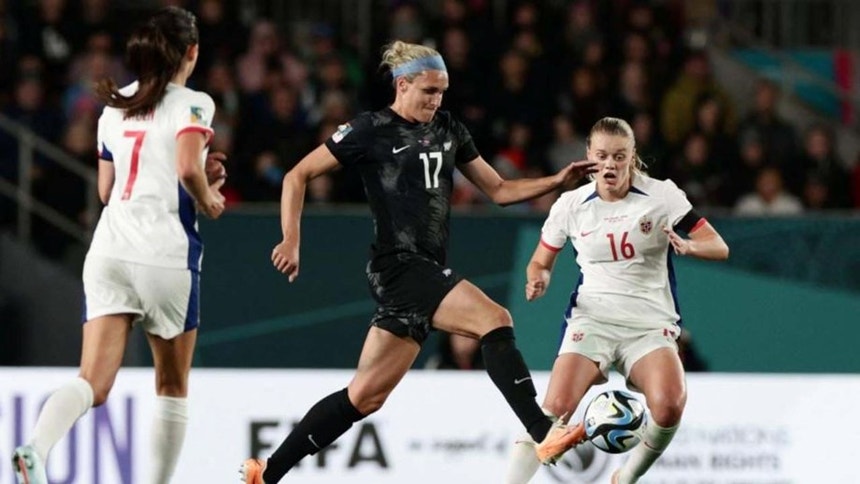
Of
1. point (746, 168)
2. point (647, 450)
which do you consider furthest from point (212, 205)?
point (746, 168)

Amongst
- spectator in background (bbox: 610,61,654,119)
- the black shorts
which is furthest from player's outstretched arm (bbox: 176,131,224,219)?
spectator in background (bbox: 610,61,654,119)

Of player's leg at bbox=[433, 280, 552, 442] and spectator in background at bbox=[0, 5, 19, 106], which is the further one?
spectator in background at bbox=[0, 5, 19, 106]

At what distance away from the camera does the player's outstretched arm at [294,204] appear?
7.01m

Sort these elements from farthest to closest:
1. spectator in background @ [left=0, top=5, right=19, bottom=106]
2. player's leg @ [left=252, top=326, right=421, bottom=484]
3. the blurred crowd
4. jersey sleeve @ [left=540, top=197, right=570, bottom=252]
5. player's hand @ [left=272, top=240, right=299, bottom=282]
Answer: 1. spectator in background @ [left=0, top=5, right=19, bottom=106]
2. the blurred crowd
3. jersey sleeve @ [left=540, top=197, right=570, bottom=252]
4. player's leg @ [left=252, top=326, right=421, bottom=484]
5. player's hand @ [left=272, top=240, right=299, bottom=282]

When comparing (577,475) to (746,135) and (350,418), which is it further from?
(746,135)

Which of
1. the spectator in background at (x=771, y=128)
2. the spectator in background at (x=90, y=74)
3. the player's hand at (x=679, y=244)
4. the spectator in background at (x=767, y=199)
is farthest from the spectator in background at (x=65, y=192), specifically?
the player's hand at (x=679, y=244)

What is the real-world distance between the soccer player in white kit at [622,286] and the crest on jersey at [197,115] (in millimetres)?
1607

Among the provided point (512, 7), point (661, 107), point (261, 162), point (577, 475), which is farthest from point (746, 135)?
point (577, 475)

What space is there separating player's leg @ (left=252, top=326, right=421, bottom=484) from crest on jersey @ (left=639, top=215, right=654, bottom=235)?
1.05 meters

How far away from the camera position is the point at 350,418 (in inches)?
289

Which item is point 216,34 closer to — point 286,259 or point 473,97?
point 473,97

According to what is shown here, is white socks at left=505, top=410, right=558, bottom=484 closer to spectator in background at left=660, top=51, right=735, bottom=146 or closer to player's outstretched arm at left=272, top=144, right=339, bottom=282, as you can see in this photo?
player's outstretched arm at left=272, top=144, right=339, bottom=282

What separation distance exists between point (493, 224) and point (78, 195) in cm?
278

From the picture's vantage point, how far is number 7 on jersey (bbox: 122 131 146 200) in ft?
21.6
